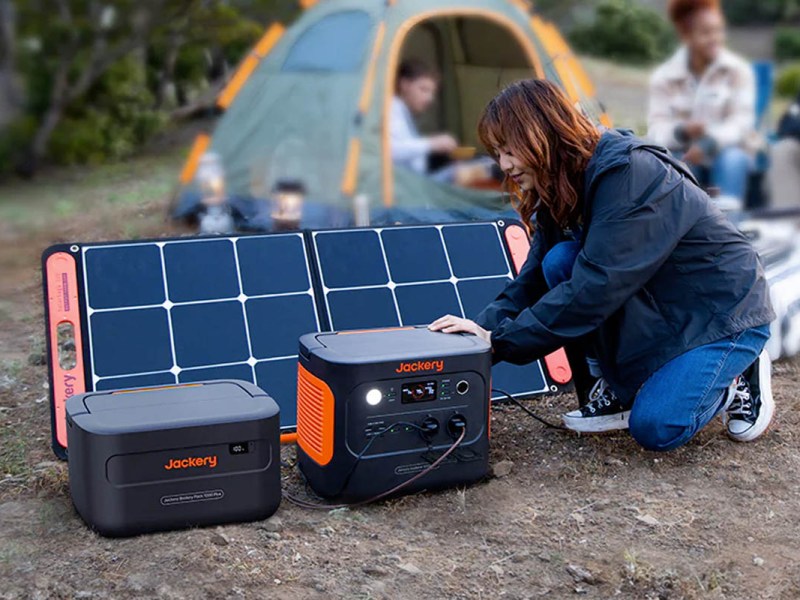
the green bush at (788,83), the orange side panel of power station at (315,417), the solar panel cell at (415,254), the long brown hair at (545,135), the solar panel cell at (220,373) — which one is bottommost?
the green bush at (788,83)

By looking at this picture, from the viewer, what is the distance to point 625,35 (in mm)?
17703

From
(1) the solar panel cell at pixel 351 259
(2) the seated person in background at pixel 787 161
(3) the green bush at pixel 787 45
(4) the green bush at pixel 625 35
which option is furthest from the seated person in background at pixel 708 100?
(3) the green bush at pixel 787 45

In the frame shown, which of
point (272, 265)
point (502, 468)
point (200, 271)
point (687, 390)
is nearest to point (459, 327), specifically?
point (502, 468)

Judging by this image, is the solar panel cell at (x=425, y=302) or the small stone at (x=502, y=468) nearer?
the small stone at (x=502, y=468)

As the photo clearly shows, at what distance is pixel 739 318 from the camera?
2.99 metres

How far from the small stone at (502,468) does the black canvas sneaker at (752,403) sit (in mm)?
743

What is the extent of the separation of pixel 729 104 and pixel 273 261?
3883mm

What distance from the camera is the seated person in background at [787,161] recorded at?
7551mm

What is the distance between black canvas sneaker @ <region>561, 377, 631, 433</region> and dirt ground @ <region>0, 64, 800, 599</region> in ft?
0.18

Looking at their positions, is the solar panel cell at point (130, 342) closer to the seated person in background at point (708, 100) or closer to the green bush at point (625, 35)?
the seated person in background at point (708, 100)

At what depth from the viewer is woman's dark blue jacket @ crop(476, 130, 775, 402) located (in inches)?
111

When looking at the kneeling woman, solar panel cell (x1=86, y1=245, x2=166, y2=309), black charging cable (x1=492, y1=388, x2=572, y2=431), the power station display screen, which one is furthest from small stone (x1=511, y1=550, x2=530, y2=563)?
solar panel cell (x1=86, y1=245, x2=166, y2=309)

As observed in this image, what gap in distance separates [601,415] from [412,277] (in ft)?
2.84

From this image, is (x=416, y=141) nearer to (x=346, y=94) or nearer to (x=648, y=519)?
(x=346, y=94)
